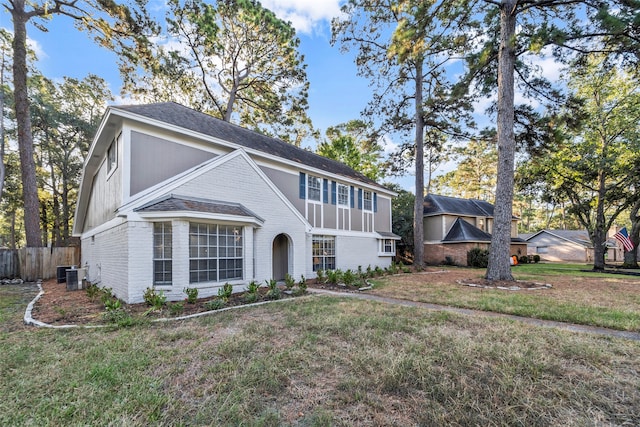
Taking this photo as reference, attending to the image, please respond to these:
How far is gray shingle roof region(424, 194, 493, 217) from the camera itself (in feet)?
77.7

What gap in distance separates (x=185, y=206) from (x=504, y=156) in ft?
38.1

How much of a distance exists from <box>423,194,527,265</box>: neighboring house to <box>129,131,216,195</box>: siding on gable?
65.9 ft

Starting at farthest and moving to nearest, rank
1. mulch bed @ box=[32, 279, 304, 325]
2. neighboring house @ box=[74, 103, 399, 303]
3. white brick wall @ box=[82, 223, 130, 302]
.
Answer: white brick wall @ box=[82, 223, 130, 302] → neighboring house @ box=[74, 103, 399, 303] → mulch bed @ box=[32, 279, 304, 325]

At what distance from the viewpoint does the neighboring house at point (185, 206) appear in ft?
23.1

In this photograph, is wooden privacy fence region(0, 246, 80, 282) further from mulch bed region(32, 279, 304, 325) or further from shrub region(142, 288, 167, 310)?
shrub region(142, 288, 167, 310)

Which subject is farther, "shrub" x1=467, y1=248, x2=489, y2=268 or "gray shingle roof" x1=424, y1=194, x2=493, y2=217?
"gray shingle roof" x1=424, y1=194, x2=493, y2=217

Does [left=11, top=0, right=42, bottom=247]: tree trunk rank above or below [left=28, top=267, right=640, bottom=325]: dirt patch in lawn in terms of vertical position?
above

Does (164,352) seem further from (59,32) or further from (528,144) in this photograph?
(59,32)

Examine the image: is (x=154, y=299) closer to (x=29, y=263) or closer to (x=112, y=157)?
(x=112, y=157)

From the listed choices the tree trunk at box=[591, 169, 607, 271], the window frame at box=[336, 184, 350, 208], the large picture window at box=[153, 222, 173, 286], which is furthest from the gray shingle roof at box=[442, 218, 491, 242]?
the large picture window at box=[153, 222, 173, 286]

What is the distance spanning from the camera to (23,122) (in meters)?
12.9

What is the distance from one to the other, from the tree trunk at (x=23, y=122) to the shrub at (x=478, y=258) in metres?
26.5

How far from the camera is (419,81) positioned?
56.5ft

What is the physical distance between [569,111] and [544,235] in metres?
28.6
